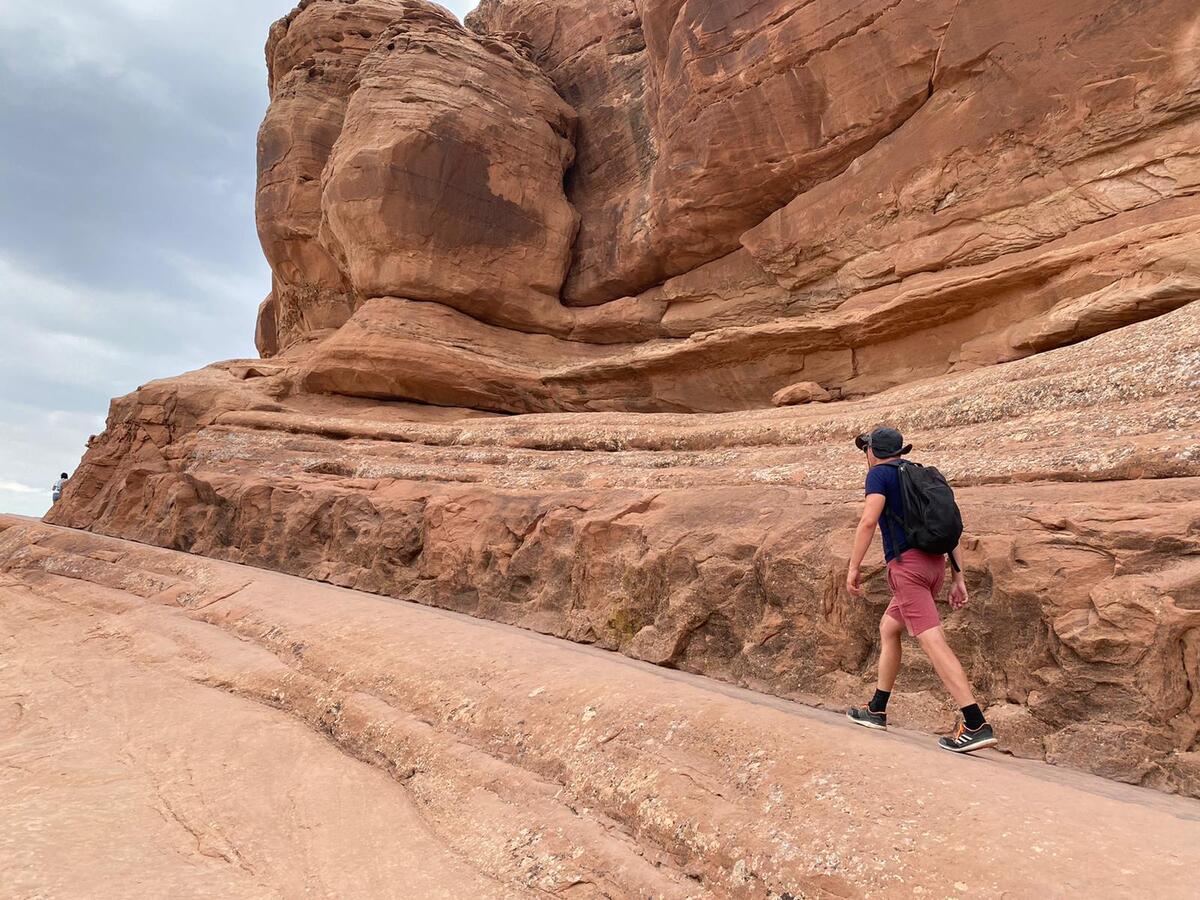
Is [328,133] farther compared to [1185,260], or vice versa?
[328,133]

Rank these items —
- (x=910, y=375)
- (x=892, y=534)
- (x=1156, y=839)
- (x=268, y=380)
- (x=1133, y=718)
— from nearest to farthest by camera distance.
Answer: (x=1156, y=839) → (x=1133, y=718) → (x=892, y=534) → (x=910, y=375) → (x=268, y=380)

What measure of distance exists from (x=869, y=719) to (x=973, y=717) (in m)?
0.66

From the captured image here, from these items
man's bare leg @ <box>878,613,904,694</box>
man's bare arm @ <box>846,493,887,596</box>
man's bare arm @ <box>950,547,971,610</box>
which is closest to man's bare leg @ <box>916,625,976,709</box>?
man's bare leg @ <box>878,613,904,694</box>

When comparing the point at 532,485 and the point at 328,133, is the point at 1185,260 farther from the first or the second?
the point at 328,133

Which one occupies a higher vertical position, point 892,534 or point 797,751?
point 892,534

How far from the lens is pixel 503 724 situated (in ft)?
17.0

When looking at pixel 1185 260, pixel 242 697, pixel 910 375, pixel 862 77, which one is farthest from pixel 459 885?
pixel 862 77

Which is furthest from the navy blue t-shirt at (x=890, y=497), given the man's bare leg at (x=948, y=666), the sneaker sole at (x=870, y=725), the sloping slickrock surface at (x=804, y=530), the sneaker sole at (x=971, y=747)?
the sneaker sole at (x=971, y=747)

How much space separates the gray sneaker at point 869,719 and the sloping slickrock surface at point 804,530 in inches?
19.7

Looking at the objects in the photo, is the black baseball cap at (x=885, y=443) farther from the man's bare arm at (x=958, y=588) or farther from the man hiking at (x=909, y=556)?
the man's bare arm at (x=958, y=588)

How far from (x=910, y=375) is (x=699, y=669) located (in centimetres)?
992

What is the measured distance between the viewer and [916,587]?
4.81m

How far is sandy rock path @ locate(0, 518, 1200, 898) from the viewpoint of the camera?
3230 mm

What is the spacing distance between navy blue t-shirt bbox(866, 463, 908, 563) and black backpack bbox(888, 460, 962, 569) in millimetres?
24
